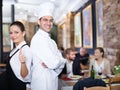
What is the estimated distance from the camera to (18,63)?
183 cm

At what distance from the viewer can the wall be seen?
4566 mm

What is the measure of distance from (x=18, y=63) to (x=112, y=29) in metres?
3.37

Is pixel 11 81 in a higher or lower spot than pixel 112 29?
lower

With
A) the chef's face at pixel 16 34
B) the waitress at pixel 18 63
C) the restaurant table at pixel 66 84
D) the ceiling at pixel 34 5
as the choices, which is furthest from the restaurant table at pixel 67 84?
the ceiling at pixel 34 5

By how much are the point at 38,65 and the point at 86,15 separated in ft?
19.4

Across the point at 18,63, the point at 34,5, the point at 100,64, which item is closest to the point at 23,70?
the point at 18,63

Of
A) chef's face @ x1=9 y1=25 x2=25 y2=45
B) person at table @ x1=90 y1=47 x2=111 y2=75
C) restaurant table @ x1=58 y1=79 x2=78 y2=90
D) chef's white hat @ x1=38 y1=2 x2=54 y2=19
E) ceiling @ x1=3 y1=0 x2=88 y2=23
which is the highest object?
ceiling @ x1=3 y1=0 x2=88 y2=23

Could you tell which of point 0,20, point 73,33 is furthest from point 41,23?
point 73,33

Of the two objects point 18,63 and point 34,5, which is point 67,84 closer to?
point 18,63

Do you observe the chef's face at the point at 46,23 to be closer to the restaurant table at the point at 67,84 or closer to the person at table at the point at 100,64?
the restaurant table at the point at 67,84

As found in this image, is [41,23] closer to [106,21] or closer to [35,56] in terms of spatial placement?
[35,56]

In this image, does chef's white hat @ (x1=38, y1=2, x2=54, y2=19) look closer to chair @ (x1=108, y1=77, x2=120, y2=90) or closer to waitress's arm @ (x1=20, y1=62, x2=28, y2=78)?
waitress's arm @ (x1=20, y1=62, x2=28, y2=78)

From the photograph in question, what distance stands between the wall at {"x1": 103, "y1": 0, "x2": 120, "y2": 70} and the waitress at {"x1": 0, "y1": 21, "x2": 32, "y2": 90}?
2.99 meters

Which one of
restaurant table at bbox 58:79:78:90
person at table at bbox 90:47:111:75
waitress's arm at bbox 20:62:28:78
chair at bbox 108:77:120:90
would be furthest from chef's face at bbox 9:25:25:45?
person at table at bbox 90:47:111:75
